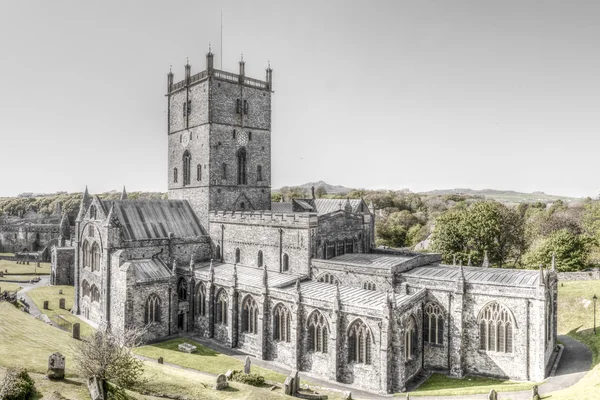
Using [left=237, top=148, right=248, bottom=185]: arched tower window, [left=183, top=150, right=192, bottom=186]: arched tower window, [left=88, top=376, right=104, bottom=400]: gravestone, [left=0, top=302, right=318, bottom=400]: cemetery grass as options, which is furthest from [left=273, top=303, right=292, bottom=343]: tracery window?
[left=183, top=150, right=192, bottom=186]: arched tower window

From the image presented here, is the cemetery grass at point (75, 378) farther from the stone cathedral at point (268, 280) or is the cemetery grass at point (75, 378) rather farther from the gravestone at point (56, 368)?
the stone cathedral at point (268, 280)

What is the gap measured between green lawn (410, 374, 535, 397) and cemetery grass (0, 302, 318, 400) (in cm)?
969

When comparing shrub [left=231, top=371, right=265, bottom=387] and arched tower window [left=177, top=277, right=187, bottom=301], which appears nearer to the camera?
shrub [left=231, top=371, right=265, bottom=387]

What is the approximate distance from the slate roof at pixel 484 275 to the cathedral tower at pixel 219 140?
21.1m

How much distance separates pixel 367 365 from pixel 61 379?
57.6 feet

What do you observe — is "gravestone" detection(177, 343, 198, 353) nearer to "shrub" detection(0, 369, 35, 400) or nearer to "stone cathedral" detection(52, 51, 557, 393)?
"stone cathedral" detection(52, 51, 557, 393)

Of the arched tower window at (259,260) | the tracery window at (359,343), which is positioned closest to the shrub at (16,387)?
the tracery window at (359,343)

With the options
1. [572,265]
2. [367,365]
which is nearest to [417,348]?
[367,365]

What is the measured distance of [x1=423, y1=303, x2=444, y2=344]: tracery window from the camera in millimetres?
29438

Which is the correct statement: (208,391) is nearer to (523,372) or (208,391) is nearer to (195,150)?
(523,372)

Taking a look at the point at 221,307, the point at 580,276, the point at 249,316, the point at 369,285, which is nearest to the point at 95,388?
the point at 249,316

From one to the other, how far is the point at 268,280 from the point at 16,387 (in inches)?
770

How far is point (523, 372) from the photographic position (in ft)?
89.0

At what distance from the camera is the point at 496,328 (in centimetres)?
2800
